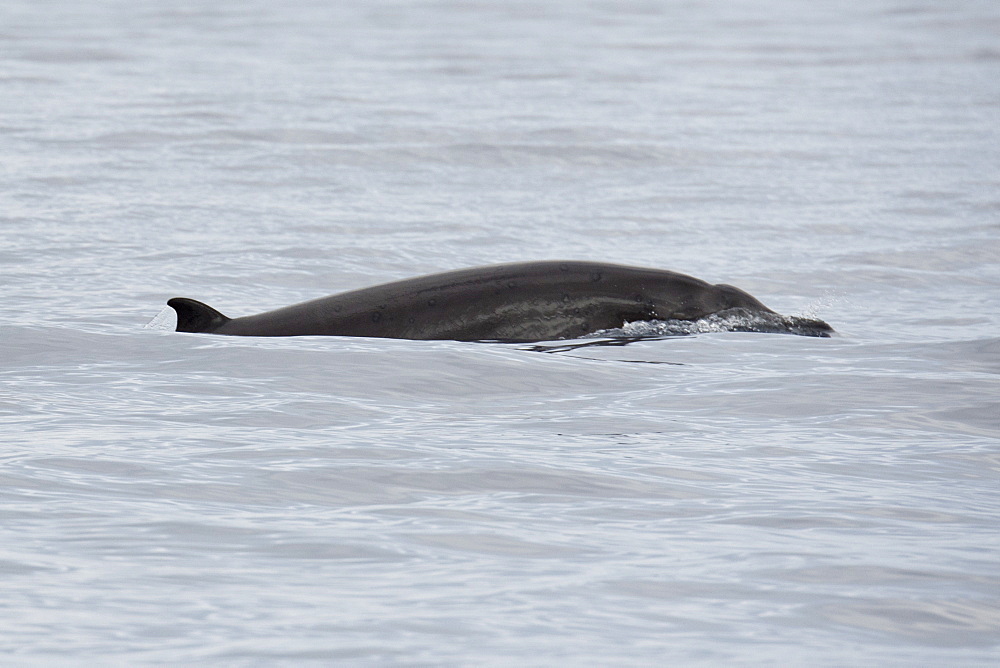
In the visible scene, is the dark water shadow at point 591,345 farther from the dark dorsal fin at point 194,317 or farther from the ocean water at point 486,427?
the dark dorsal fin at point 194,317

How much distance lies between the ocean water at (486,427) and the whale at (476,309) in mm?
249

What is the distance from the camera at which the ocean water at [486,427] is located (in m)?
4.57

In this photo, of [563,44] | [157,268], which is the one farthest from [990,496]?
[563,44]

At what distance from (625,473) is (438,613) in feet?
5.92

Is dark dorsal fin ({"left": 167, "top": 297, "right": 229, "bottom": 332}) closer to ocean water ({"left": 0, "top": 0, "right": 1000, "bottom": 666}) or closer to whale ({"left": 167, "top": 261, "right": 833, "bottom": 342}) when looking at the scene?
whale ({"left": 167, "top": 261, "right": 833, "bottom": 342})

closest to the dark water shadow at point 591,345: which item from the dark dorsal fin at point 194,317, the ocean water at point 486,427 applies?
the ocean water at point 486,427

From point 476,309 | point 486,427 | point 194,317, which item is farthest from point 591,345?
point 194,317

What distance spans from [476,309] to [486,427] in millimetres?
2126

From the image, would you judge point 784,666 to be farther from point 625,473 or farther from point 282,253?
point 282,253

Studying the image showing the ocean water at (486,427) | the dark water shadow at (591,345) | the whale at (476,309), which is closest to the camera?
the ocean water at (486,427)

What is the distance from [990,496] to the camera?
6.15 meters

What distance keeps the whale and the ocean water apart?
0.25 m

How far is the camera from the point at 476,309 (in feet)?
30.3

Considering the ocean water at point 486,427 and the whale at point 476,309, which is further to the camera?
the whale at point 476,309
